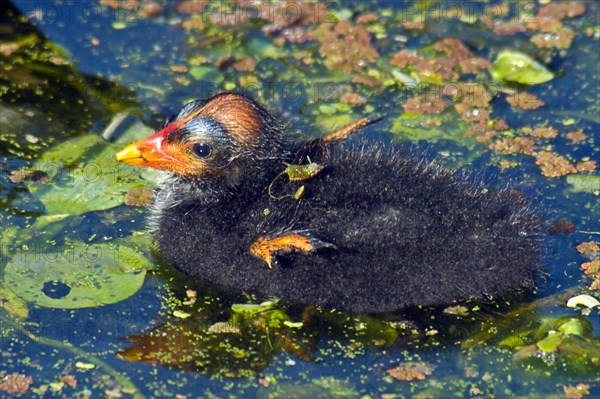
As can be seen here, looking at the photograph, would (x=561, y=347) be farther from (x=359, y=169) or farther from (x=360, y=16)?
(x=360, y=16)

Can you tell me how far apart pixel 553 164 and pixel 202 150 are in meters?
2.29

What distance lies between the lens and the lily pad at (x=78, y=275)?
5.56 metres

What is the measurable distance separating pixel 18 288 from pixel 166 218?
865 mm

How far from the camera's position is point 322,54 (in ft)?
26.0

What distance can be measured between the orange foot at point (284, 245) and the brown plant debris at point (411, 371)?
2.22 feet

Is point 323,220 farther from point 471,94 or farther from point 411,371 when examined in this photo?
point 471,94

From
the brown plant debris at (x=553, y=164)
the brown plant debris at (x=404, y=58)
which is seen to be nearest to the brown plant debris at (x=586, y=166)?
the brown plant debris at (x=553, y=164)

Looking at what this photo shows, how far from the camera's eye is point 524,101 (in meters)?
7.34

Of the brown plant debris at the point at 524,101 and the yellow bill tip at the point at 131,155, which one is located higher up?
the yellow bill tip at the point at 131,155

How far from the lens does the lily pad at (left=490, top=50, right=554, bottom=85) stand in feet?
24.8

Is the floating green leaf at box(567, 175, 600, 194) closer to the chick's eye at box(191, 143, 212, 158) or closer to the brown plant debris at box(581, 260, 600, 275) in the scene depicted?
the brown plant debris at box(581, 260, 600, 275)

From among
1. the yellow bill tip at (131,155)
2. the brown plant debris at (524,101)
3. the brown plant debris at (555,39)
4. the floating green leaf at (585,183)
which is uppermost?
the yellow bill tip at (131,155)

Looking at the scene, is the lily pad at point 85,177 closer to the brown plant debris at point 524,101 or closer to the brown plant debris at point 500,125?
the brown plant debris at point 500,125

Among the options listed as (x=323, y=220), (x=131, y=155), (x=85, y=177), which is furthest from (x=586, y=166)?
(x=85, y=177)
